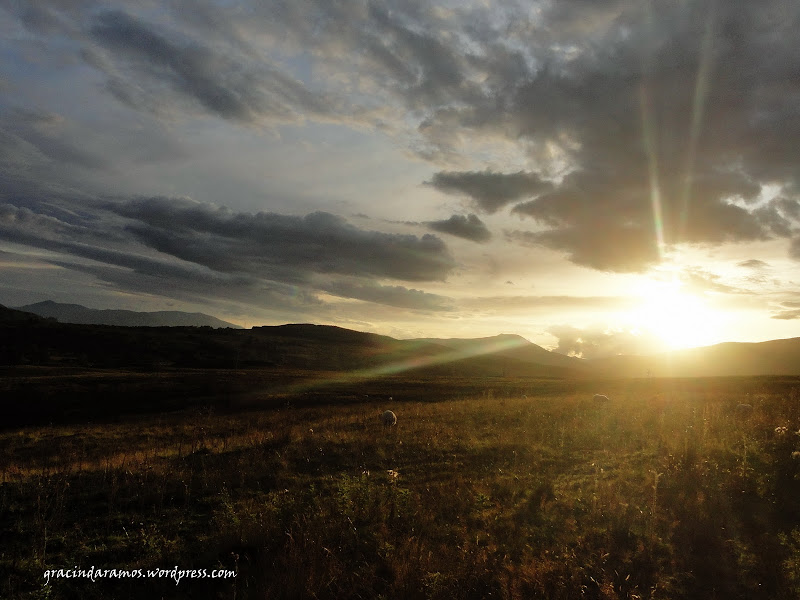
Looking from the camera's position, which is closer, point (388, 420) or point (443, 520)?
point (443, 520)

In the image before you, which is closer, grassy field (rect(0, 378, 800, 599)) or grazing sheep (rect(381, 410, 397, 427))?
grassy field (rect(0, 378, 800, 599))

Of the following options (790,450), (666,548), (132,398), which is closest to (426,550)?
(666,548)

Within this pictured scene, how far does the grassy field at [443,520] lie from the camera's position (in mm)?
5832

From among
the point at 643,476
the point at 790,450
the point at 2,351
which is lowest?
the point at 2,351

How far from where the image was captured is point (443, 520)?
7.84 meters

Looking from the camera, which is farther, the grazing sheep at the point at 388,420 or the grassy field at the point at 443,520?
the grazing sheep at the point at 388,420

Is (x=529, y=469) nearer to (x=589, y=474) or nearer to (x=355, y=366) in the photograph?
(x=589, y=474)

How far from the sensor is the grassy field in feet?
19.1

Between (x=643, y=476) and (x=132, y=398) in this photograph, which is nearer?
(x=643, y=476)

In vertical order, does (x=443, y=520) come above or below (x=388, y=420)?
above

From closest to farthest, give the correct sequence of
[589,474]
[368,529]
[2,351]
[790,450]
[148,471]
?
[368,529] < [790,450] < [589,474] < [148,471] < [2,351]

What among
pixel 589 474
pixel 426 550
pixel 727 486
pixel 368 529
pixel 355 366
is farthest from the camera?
pixel 355 366

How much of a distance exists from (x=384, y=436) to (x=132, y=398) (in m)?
39.9

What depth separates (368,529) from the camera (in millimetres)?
7273
